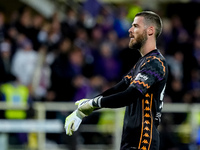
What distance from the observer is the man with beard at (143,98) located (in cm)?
464

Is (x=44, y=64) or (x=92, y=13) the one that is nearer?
(x=44, y=64)

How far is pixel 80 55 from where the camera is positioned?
11617 millimetres

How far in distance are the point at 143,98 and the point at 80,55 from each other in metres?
6.90

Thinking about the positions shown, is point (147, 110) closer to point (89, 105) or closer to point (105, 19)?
point (89, 105)

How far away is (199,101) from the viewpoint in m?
12.2

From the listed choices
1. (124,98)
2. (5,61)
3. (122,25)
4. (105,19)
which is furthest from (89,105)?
(105,19)

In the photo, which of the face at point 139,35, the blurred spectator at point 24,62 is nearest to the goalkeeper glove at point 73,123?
the face at point 139,35

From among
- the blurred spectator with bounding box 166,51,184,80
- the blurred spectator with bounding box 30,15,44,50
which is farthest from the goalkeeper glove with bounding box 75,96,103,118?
the blurred spectator with bounding box 166,51,184,80

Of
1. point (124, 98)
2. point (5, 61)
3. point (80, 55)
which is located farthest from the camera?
point (80, 55)

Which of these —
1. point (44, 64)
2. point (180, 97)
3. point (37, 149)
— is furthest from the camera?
point (180, 97)

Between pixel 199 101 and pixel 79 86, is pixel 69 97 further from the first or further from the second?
pixel 199 101

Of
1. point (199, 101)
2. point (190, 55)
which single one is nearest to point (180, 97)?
point (199, 101)

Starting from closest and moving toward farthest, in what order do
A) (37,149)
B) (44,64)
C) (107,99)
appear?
(107,99) → (37,149) → (44,64)

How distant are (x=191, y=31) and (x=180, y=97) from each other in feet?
8.56
